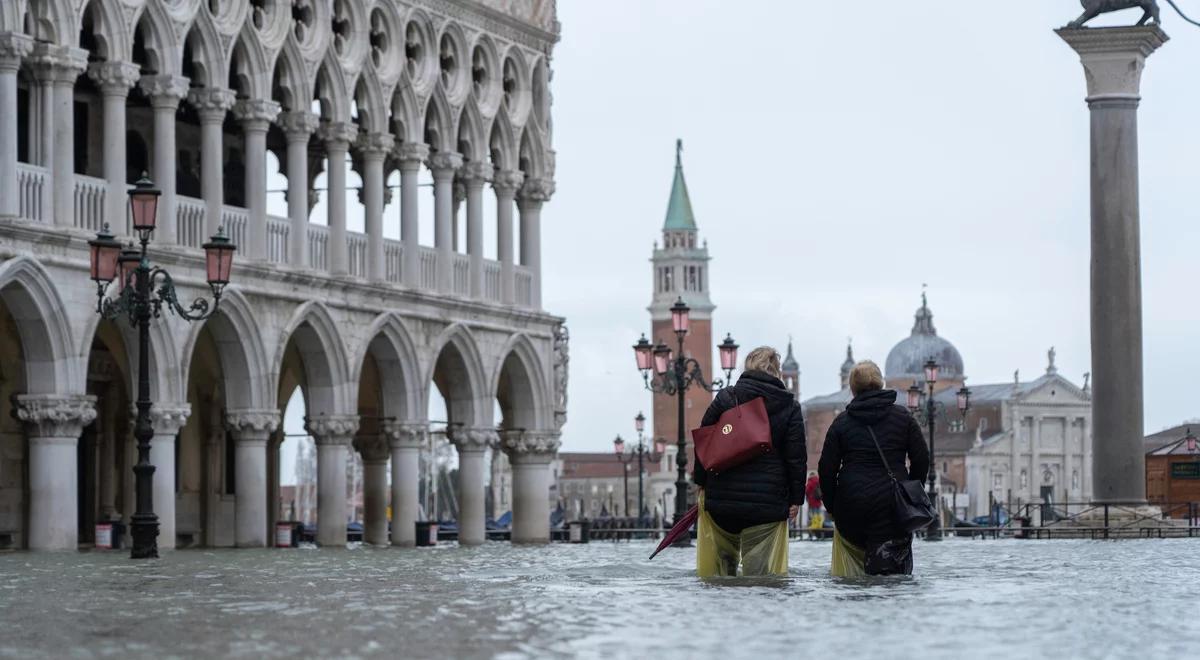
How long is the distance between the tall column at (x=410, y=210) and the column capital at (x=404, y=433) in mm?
2177

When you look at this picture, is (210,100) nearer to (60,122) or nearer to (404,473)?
(60,122)

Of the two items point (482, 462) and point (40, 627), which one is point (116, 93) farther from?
point (40, 627)

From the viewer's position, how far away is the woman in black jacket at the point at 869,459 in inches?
583

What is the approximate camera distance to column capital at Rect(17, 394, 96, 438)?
31562 mm

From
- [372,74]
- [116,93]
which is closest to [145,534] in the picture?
[116,93]

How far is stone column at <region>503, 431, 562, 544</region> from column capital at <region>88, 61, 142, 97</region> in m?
12.6

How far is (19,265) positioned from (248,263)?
5.03m

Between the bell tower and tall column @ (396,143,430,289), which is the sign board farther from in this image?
the bell tower

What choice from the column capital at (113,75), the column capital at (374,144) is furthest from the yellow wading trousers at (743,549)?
the column capital at (374,144)

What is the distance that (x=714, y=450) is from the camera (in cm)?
1467

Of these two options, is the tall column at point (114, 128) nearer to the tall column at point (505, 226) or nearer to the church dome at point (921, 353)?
the tall column at point (505, 226)

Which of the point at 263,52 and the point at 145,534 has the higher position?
the point at 263,52

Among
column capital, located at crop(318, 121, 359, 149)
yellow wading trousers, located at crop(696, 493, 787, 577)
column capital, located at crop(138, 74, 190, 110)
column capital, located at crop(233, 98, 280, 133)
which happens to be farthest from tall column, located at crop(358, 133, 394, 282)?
yellow wading trousers, located at crop(696, 493, 787, 577)

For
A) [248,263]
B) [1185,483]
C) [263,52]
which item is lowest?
[1185,483]
